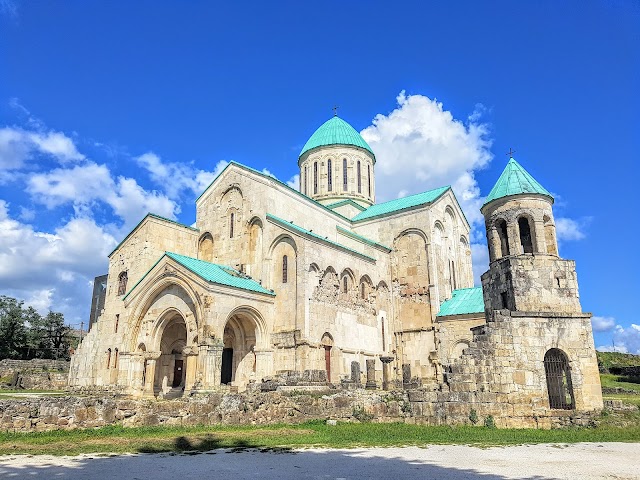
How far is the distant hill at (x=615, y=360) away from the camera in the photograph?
3788cm

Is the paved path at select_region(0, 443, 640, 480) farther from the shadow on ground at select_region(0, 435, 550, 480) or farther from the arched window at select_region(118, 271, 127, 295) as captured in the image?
the arched window at select_region(118, 271, 127, 295)

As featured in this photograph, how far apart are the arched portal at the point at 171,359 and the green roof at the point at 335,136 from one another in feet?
54.6

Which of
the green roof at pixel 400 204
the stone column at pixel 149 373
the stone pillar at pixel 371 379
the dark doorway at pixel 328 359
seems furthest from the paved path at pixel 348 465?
the green roof at pixel 400 204

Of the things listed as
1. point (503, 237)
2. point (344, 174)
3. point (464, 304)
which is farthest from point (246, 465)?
point (344, 174)

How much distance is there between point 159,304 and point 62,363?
21.3 m

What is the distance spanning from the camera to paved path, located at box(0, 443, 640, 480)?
696 centimetres

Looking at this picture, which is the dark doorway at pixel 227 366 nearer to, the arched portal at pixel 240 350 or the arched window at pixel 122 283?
the arched portal at pixel 240 350

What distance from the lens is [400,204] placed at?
3045 cm

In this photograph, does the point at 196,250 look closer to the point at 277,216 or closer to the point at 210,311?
the point at 277,216

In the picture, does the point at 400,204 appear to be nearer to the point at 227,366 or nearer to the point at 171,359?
the point at 227,366

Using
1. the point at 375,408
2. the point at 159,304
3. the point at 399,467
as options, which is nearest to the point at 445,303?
the point at 375,408

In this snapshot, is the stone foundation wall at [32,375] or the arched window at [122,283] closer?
the arched window at [122,283]

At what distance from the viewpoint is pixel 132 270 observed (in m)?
25.4

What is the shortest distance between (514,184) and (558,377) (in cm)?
705
